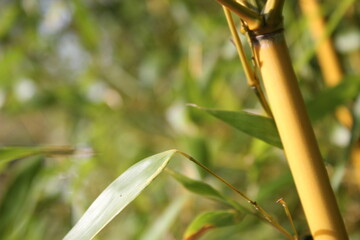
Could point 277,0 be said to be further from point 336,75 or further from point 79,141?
point 79,141

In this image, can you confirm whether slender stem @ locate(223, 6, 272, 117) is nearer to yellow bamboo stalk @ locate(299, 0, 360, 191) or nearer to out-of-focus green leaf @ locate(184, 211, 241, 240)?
out-of-focus green leaf @ locate(184, 211, 241, 240)

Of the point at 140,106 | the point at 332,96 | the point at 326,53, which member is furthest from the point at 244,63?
the point at 140,106

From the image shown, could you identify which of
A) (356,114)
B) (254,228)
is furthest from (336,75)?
(254,228)

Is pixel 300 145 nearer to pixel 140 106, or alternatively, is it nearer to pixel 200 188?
pixel 200 188

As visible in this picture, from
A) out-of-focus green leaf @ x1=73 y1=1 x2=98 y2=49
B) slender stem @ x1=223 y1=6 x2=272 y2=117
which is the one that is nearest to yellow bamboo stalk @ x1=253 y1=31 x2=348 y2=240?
slender stem @ x1=223 y1=6 x2=272 y2=117

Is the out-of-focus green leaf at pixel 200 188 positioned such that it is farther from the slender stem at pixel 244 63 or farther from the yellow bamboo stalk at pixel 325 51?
the yellow bamboo stalk at pixel 325 51

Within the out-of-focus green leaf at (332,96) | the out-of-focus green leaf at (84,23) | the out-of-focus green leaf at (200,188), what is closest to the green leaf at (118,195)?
the out-of-focus green leaf at (200,188)
